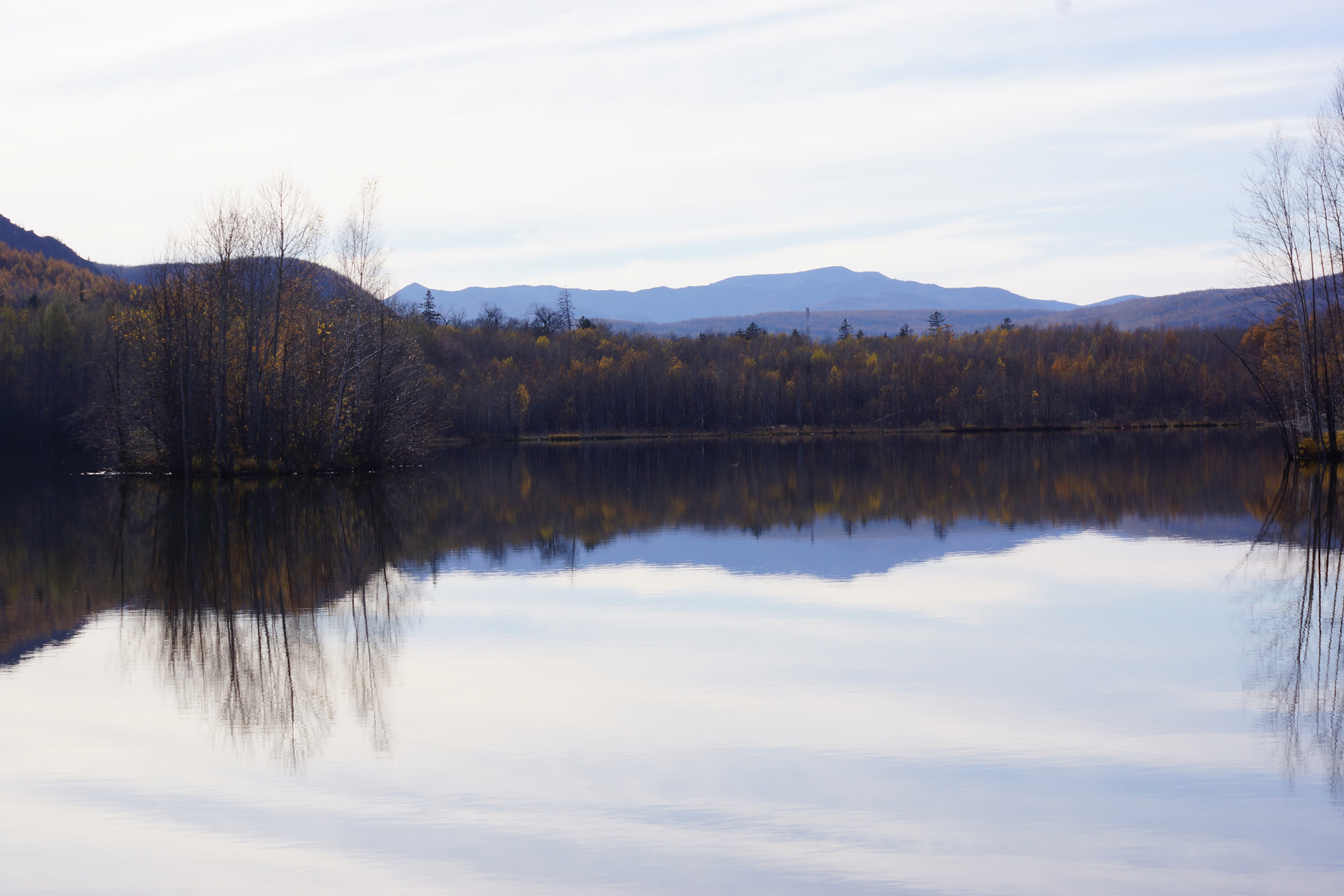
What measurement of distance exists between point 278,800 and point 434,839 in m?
1.25

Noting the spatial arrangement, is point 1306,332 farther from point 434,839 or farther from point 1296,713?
point 434,839

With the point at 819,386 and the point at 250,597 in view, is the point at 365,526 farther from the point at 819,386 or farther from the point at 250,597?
the point at 819,386

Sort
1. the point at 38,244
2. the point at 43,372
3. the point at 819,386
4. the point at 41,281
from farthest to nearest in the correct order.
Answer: the point at 38,244
the point at 41,281
the point at 819,386
the point at 43,372

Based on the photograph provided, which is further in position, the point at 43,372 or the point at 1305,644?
the point at 43,372

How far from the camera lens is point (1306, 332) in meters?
32.9

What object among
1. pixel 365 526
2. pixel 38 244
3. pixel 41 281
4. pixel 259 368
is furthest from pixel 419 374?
pixel 38 244

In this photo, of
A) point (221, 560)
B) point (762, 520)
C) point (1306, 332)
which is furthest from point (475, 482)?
point (1306, 332)

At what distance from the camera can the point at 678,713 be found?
26.3 ft

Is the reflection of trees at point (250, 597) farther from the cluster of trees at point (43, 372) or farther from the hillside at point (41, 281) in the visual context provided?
the hillside at point (41, 281)

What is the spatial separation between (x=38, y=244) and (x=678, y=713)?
162683 millimetres

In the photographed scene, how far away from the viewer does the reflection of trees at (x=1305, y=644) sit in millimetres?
7051

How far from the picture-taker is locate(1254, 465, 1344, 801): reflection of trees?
7051 millimetres

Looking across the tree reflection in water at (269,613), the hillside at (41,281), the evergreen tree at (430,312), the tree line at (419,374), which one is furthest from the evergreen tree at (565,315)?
the tree reflection in water at (269,613)

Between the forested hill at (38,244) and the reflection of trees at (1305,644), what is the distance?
145 meters
